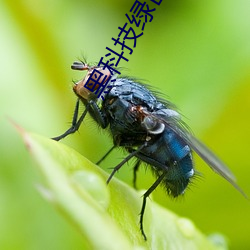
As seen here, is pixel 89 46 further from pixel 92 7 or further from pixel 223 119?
pixel 223 119

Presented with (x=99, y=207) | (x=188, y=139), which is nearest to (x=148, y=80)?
(x=188, y=139)

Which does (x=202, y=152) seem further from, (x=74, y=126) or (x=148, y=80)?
(x=148, y=80)

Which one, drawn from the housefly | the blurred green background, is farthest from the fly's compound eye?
the blurred green background

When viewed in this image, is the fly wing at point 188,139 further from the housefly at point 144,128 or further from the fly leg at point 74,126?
the fly leg at point 74,126

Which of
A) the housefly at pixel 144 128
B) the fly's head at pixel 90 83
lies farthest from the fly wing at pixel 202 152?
the fly's head at pixel 90 83

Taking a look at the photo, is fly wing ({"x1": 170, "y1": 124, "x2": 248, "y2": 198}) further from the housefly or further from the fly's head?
the fly's head

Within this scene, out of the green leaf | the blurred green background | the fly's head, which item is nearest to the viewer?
the green leaf
